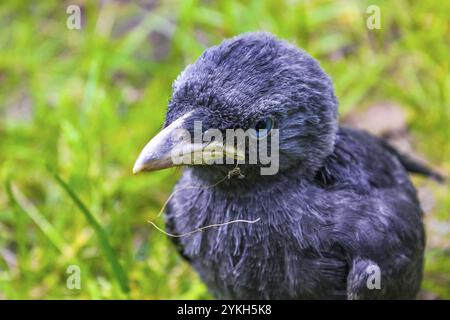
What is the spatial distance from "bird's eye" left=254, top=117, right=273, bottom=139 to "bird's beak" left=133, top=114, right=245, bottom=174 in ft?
0.30

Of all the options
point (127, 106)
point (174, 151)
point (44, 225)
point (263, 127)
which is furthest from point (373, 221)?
point (127, 106)

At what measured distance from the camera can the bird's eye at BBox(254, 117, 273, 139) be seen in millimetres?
2627

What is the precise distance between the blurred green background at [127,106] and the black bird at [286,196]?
69cm

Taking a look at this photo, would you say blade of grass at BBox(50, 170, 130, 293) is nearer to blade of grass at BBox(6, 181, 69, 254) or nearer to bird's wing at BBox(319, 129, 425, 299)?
blade of grass at BBox(6, 181, 69, 254)

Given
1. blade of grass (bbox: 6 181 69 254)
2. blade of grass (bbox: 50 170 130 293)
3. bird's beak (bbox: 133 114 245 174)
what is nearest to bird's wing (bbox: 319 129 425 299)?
bird's beak (bbox: 133 114 245 174)

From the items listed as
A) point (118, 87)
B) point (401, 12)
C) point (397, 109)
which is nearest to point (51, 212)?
point (118, 87)

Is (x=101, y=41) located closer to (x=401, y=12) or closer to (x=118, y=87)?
(x=118, y=87)

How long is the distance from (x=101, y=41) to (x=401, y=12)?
6.72 feet

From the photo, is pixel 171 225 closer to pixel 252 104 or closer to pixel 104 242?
pixel 104 242

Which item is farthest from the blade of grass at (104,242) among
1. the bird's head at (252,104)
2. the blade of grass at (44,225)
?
the bird's head at (252,104)

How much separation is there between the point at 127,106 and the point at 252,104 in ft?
7.38

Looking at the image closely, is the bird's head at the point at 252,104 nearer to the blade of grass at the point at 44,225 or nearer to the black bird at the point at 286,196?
the black bird at the point at 286,196

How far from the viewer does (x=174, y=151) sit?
2553 millimetres

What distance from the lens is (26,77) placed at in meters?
5.02
